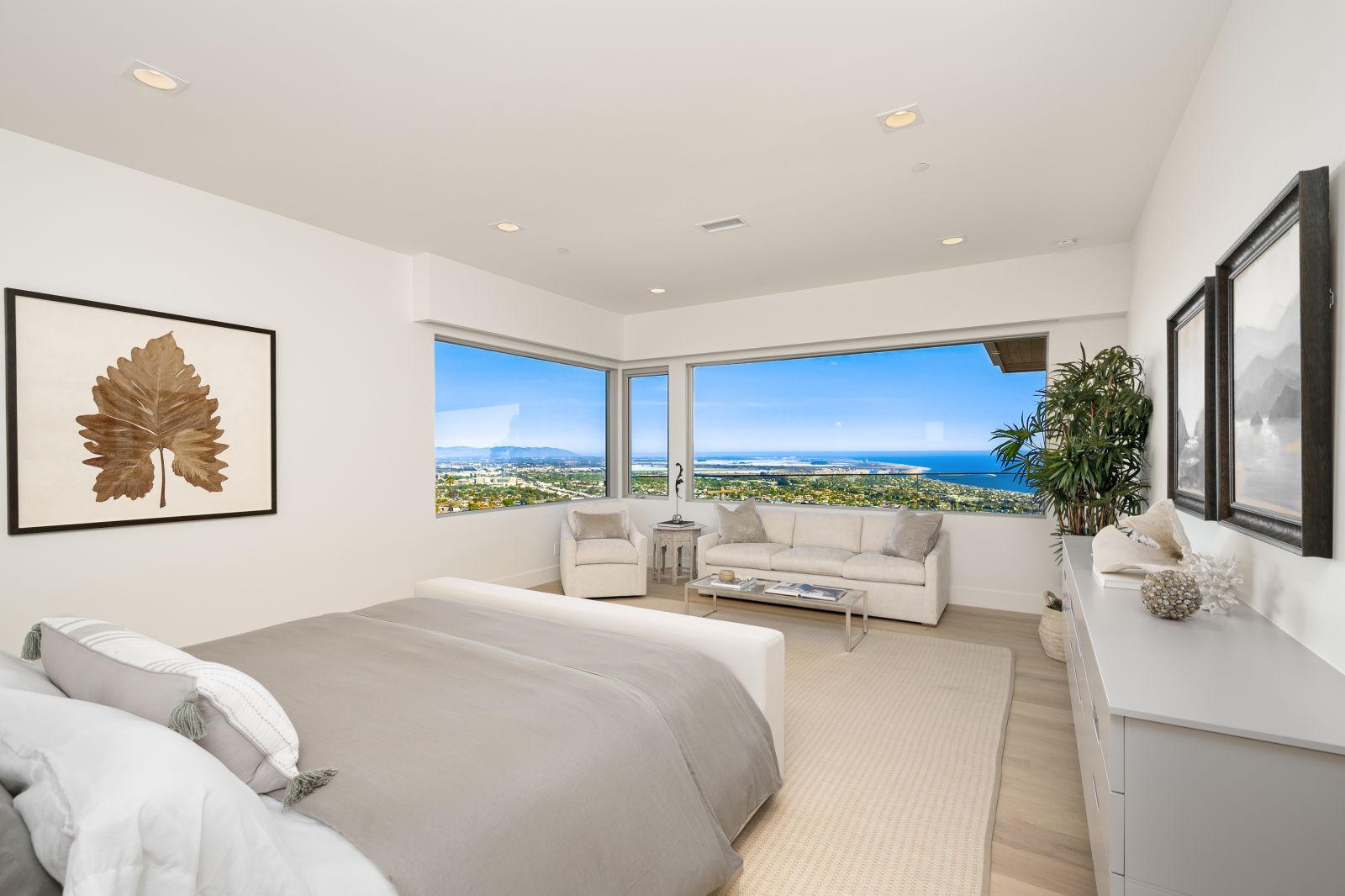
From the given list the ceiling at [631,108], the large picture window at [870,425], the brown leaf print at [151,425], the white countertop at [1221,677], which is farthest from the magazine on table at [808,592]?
the brown leaf print at [151,425]

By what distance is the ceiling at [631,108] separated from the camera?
2.20 metres

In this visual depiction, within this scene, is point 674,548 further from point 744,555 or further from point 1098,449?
point 1098,449

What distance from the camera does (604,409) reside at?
7.25 metres

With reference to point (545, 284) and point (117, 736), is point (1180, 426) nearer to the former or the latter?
point (117, 736)

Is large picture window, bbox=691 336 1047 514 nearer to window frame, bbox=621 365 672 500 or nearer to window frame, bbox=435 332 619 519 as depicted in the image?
window frame, bbox=621 365 672 500

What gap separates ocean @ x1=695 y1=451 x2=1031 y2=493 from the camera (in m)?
5.37

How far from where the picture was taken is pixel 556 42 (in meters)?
2.31

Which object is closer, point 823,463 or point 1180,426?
point 1180,426

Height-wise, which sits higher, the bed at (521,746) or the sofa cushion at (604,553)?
the bed at (521,746)

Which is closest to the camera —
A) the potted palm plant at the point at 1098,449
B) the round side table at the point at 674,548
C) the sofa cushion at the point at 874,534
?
the potted palm plant at the point at 1098,449

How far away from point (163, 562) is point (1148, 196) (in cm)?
580

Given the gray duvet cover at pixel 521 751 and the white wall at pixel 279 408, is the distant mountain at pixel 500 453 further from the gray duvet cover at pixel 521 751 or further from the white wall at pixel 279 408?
the gray duvet cover at pixel 521 751

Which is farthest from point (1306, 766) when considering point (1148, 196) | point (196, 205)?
point (196, 205)

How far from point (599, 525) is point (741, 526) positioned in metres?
1.31
